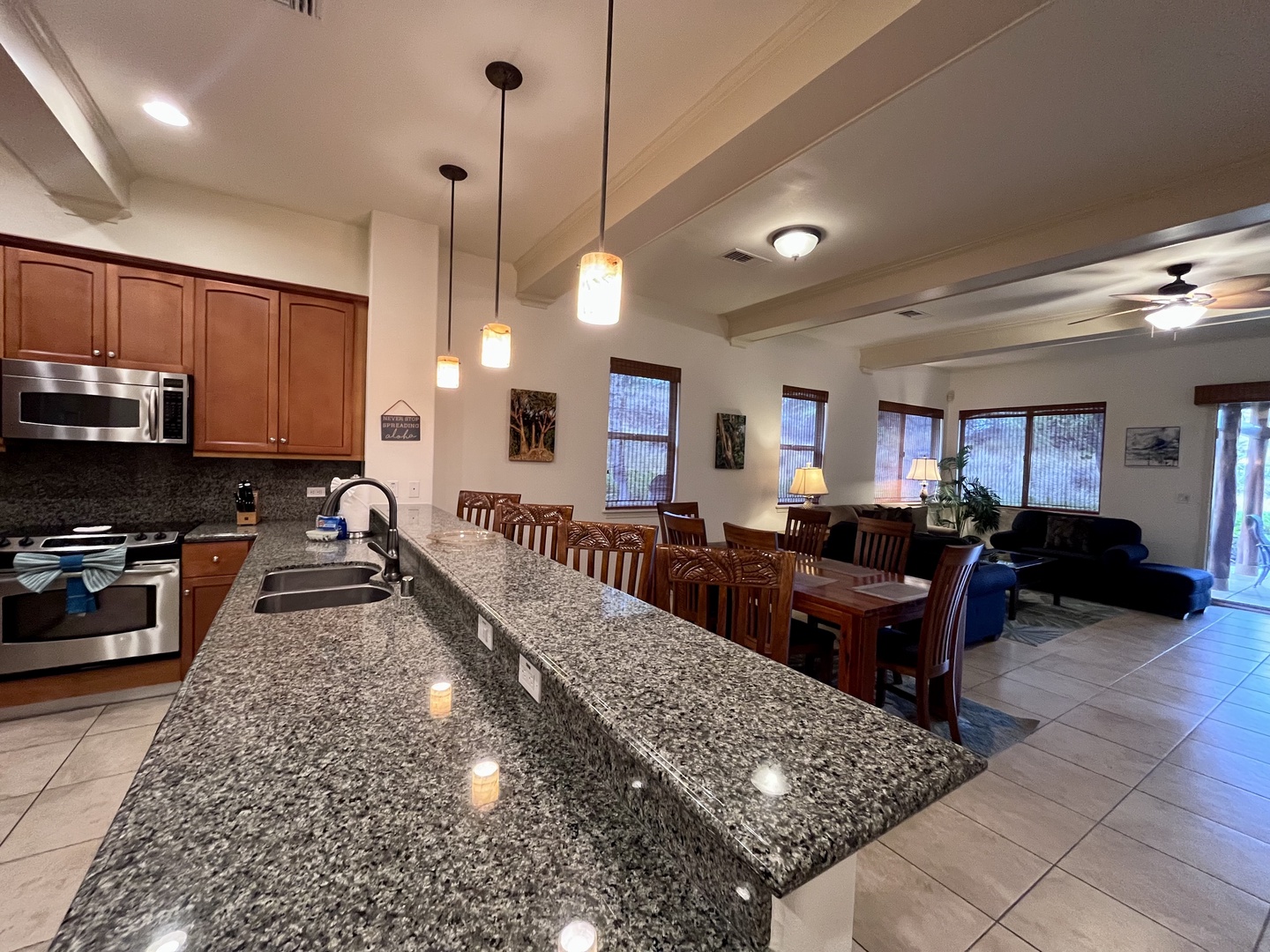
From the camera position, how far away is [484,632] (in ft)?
3.91

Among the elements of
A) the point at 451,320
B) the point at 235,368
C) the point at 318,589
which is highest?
the point at 451,320

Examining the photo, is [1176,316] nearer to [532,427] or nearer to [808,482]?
[808,482]

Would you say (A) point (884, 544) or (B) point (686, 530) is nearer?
(B) point (686, 530)

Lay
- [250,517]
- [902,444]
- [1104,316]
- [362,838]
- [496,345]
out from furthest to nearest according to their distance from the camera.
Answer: [902,444] → [1104,316] → [250,517] → [496,345] → [362,838]

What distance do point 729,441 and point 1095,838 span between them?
3.82 meters

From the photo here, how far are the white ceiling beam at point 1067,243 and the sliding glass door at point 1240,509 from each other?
13.8ft

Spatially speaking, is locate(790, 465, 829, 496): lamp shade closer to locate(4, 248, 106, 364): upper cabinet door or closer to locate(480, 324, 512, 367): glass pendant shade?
locate(480, 324, 512, 367): glass pendant shade

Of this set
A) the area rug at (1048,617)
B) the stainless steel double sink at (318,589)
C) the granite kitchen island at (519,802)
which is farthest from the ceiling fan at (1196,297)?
the stainless steel double sink at (318,589)

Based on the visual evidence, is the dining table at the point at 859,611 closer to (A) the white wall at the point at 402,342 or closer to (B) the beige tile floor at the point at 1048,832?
(B) the beige tile floor at the point at 1048,832

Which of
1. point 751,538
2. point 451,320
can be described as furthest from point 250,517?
point 751,538

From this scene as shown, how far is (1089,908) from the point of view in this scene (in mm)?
1646

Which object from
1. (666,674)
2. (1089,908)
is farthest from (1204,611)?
(666,674)

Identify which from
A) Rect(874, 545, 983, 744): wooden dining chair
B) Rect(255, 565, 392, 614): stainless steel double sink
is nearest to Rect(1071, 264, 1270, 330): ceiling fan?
Rect(874, 545, 983, 744): wooden dining chair

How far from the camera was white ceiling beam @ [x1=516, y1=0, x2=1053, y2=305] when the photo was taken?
1446 millimetres
